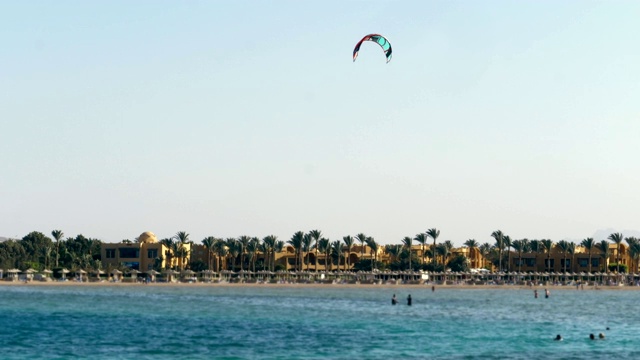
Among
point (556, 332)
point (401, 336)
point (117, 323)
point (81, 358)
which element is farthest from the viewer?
point (117, 323)

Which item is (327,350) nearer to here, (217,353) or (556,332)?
(217,353)

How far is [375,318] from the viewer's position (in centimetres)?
8894

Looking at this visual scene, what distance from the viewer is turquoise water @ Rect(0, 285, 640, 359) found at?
5681 cm

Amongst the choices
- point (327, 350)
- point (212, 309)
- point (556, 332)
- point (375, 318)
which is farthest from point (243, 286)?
point (327, 350)

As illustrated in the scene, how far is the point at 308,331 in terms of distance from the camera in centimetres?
7212

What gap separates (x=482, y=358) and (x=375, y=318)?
35.2 m

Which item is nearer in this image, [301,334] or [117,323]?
[301,334]

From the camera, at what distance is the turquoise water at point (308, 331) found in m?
56.8

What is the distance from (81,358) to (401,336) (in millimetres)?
23906

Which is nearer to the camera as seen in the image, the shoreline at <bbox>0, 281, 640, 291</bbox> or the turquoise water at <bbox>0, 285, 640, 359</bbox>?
the turquoise water at <bbox>0, 285, 640, 359</bbox>

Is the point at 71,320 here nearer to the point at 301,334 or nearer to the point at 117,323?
the point at 117,323

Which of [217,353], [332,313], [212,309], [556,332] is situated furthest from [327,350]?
[212,309]

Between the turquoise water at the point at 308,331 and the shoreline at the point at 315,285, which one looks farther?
the shoreline at the point at 315,285

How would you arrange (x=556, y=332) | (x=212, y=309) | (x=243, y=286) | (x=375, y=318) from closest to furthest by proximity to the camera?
(x=556, y=332) → (x=375, y=318) → (x=212, y=309) → (x=243, y=286)
